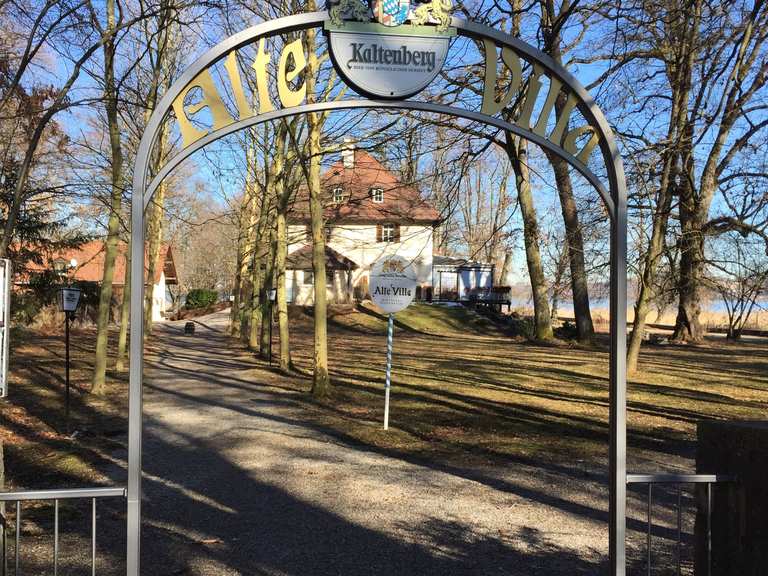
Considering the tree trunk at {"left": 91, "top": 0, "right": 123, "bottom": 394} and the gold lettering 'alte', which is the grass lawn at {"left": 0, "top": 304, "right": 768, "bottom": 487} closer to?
the tree trunk at {"left": 91, "top": 0, "right": 123, "bottom": 394}

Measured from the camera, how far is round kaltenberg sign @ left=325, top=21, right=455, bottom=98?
3908 millimetres

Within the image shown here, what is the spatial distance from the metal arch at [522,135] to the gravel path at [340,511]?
145 cm

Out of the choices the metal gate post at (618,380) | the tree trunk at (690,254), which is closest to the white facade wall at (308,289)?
the tree trunk at (690,254)

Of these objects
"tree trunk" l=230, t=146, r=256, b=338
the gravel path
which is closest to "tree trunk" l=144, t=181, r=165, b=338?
"tree trunk" l=230, t=146, r=256, b=338

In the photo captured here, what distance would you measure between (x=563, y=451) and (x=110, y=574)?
6.59m

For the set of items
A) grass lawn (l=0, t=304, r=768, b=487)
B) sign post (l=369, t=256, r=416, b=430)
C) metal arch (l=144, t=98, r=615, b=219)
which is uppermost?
metal arch (l=144, t=98, r=615, b=219)

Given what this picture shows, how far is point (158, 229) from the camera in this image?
30.5 metres

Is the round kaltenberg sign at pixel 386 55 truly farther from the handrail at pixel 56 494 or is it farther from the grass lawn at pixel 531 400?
the grass lawn at pixel 531 400

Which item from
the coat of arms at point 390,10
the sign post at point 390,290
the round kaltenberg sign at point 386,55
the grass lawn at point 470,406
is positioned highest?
the coat of arms at point 390,10

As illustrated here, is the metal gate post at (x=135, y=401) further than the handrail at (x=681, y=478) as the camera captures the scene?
No

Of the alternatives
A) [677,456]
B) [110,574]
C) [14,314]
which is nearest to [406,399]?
[677,456]

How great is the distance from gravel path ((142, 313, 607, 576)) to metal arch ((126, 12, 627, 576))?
1446 millimetres

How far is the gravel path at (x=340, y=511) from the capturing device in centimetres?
547

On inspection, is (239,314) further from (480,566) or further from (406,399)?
(480,566)
